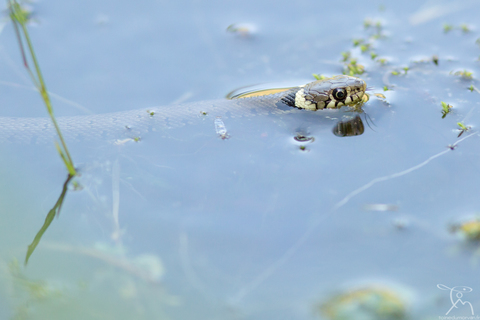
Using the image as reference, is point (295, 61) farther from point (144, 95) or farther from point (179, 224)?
point (179, 224)

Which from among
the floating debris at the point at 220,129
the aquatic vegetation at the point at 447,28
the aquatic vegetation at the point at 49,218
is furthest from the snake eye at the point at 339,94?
the aquatic vegetation at the point at 49,218

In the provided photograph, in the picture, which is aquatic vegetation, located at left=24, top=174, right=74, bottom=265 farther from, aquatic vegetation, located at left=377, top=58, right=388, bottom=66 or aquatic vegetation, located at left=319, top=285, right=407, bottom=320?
aquatic vegetation, located at left=377, top=58, right=388, bottom=66

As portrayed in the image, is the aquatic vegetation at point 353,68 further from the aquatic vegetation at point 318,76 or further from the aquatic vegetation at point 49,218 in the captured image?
the aquatic vegetation at point 49,218

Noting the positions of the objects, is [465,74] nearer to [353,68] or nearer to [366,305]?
[353,68]

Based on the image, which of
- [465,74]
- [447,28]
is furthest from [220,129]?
[447,28]

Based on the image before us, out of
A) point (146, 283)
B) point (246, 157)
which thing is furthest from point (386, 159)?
point (146, 283)

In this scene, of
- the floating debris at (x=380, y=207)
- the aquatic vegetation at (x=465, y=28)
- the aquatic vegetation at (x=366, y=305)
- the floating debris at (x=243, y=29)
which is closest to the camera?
the aquatic vegetation at (x=366, y=305)

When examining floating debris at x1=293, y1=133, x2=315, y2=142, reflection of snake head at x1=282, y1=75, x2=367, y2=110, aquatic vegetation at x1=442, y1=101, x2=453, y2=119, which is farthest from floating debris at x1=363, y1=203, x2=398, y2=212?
reflection of snake head at x1=282, y1=75, x2=367, y2=110
